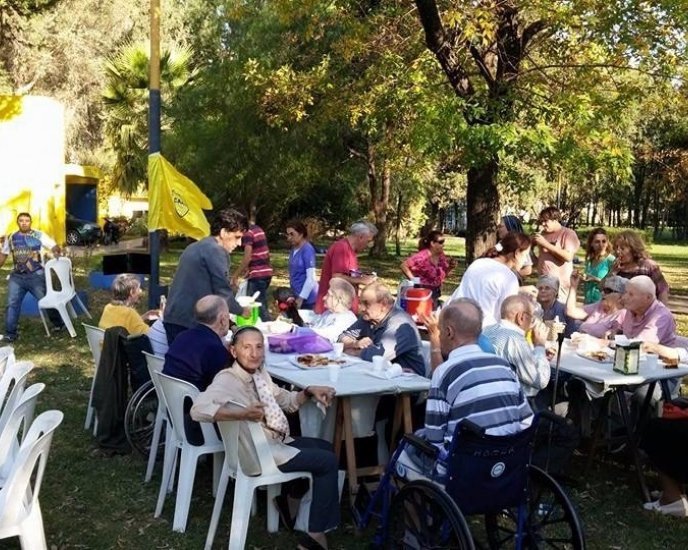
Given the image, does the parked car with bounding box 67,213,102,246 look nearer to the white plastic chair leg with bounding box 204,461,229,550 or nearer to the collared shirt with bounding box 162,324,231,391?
the collared shirt with bounding box 162,324,231,391

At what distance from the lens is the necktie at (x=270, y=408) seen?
12.3 ft

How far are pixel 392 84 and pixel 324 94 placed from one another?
2.82 meters

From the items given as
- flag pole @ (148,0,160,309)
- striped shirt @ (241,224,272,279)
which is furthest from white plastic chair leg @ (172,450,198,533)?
striped shirt @ (241,224,272,279)

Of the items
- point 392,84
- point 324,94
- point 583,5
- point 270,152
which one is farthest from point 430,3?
point 270,152

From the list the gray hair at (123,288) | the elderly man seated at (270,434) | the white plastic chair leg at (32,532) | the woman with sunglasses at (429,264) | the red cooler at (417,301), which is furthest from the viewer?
the woman with sunglasses at (429,264)

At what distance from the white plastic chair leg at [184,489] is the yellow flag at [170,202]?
12.7 feet

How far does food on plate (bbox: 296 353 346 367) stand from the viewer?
4.55m

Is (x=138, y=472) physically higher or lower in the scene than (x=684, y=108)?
lower

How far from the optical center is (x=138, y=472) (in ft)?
16.0

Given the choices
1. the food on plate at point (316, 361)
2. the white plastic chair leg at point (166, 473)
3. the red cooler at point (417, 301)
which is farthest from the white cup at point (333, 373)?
the red cooler at point (417, 301)

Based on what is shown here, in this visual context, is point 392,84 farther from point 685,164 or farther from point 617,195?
point 617,195

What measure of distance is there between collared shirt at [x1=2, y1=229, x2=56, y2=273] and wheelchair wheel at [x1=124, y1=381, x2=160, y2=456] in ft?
15.0

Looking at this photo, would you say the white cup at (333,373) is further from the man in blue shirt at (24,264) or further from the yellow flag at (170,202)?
the man in blue shirt at (24,264)

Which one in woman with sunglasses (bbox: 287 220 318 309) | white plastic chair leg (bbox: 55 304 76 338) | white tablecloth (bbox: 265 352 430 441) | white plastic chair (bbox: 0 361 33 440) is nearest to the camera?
white plastic chair (bbox: 0 361 33 440)
